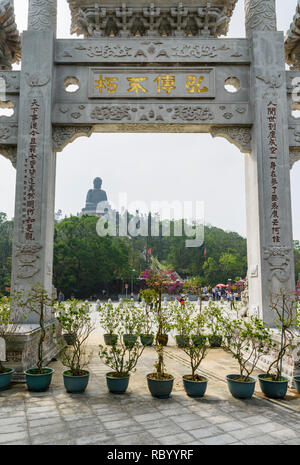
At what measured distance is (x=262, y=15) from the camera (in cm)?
588

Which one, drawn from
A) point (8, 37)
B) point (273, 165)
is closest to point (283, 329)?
point (273, 165)

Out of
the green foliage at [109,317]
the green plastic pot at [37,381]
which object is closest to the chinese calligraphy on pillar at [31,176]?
the green foliage at [109,317]

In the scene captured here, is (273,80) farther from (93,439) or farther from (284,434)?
(93,439)

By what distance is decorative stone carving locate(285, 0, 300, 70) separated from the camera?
20.1 ft

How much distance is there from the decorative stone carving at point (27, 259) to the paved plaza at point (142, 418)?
1789 millimetres

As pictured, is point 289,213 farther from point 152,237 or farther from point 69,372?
point 152,237

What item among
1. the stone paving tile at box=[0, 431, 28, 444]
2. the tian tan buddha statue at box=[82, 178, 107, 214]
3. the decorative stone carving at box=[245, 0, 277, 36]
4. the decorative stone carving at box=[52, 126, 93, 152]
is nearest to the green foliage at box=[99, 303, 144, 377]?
the stone paving tile at box=[0, 431, 28, 444]

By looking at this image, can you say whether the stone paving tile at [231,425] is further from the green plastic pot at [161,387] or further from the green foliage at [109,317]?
the green foliage at [109,317]

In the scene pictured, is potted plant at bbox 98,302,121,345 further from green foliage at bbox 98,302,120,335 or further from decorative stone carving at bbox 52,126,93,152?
decorative stone carving at bbox 52,126,93,152

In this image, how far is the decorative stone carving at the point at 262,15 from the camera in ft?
19.2

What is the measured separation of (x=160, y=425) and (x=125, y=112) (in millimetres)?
4719

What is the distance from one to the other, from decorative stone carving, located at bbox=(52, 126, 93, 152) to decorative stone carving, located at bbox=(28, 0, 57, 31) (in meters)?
1.77

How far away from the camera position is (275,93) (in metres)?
5.65
